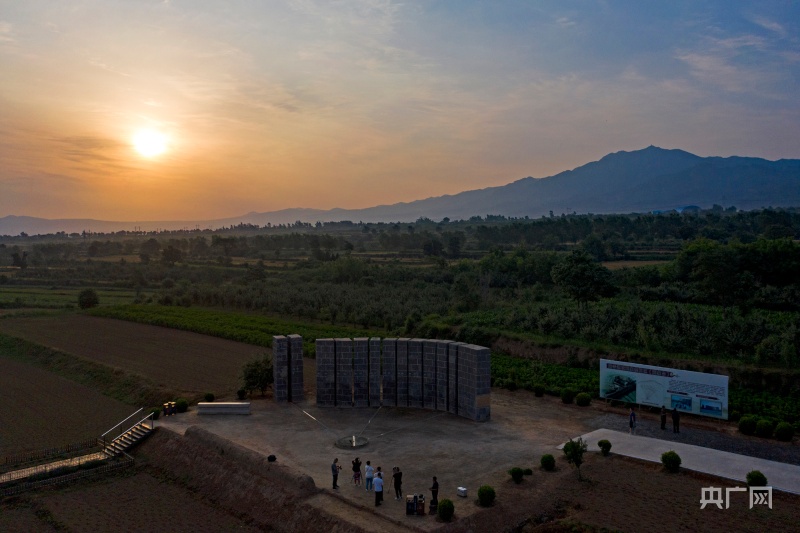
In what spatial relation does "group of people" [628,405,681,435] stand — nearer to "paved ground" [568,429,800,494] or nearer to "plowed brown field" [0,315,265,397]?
"paved ground" [568,429,800,494]

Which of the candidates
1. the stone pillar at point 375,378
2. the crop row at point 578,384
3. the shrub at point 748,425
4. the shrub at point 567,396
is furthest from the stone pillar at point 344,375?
the shrub at point 748,425

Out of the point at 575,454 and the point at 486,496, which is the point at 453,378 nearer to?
the point at 575,454

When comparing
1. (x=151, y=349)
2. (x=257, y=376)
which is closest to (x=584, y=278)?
(x=257, y=376)

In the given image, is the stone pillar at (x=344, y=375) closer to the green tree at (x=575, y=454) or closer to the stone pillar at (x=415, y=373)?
the stone pillar at (x=415, y=373)

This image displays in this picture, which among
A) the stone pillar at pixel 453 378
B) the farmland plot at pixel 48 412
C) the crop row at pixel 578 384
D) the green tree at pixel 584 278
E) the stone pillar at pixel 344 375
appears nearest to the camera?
the crop row at pixel 578 384

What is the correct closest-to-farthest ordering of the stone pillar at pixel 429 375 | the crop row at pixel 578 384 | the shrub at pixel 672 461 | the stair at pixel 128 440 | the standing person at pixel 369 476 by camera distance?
1. the standing person at pixel 369 476
2. the shrub at pixel 672 461
3. the stair at pixel 128 440
4. the crop row at pixel 578 384
5. the stone pillar at pixel 429 375

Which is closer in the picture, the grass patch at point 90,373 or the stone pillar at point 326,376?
the stone pillar at point 326,376
